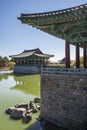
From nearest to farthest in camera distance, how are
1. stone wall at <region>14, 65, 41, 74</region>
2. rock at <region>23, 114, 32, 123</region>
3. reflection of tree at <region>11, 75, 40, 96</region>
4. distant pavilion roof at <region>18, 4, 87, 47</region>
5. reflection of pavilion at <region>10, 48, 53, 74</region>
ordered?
distant pavilion roof at <region>18, 4, 87, 47</region>, rock at <region>23, 114, 32, 123</region>, reflection of tree at <region>11, 75, 40, 96</region>, stone wall at <region>14, 65, 41, 74</region>, reflection of pavilion at <region>10, 48, 53, 74</region>

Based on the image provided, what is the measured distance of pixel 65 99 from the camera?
10.3 meters

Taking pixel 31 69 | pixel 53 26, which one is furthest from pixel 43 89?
pixel 31 69

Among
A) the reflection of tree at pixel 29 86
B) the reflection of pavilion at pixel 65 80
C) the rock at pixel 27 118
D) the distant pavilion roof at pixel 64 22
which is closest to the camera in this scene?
the distant pavilion roof at pixel 64 22

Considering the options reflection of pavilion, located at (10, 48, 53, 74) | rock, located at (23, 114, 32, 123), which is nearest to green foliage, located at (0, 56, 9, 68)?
reflection of pavilion, located at (10, 48, 53, 74)

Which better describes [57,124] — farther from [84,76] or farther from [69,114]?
[84,76]

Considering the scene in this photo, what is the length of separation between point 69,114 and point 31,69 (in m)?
34.7

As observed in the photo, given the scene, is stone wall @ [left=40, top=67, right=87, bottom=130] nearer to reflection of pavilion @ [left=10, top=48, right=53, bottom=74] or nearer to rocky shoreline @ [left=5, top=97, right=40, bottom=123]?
rocky shoreline @ [left=5, top=97, right=40, bottom=123]

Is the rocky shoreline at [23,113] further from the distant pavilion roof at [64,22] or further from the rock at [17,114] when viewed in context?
the distant pavilion roof at [64,22]

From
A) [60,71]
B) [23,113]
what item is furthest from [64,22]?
[23,113]

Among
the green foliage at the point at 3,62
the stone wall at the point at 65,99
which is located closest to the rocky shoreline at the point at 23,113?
the stone wall at the point at 65,99

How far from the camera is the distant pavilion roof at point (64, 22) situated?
9.20 m

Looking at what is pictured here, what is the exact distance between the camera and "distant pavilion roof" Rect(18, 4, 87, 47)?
920 centimetres

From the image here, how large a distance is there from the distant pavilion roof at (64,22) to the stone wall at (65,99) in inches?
83.9

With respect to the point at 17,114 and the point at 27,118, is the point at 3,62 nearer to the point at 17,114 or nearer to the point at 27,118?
the point at 17,114
